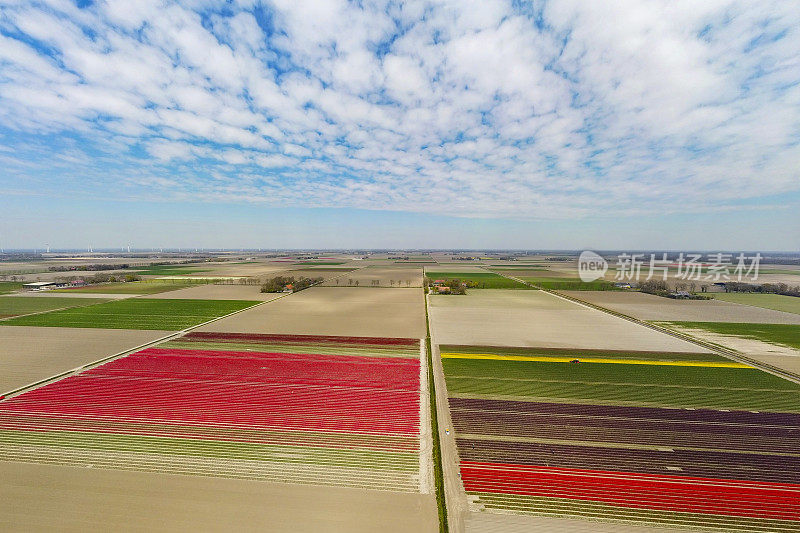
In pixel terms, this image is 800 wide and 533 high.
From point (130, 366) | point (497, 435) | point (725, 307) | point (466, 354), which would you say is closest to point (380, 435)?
point (497, 435)

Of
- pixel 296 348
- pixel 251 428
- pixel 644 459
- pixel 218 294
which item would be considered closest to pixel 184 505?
pixel 251 428

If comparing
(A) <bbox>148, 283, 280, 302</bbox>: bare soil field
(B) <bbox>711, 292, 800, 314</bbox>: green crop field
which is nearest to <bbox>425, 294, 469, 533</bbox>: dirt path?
(A) <bbox>148, 283, 280, 302</bbox>: bare soil field

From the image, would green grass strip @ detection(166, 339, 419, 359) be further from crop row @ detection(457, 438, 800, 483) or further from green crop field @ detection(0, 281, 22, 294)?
green crop field @ detection(0, 281, 22, 294)

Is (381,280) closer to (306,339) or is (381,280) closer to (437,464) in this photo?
(306,339)

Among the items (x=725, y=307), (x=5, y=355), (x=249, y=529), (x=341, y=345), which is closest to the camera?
(x=249, y=529)

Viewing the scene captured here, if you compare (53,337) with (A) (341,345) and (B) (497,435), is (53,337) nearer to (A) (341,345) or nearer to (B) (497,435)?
(A) (341,345)
